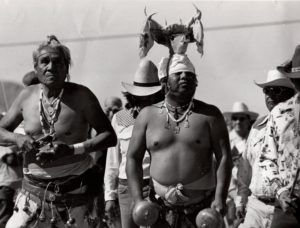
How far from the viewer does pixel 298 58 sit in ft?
22.0

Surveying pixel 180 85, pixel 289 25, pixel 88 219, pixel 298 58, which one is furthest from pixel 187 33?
pixel 289 25

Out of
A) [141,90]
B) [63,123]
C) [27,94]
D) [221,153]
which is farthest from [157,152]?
[141,90]

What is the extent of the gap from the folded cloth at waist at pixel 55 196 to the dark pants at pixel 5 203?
3.64 meters

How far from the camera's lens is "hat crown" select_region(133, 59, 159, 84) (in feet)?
31.0

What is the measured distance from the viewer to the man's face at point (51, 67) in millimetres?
7652

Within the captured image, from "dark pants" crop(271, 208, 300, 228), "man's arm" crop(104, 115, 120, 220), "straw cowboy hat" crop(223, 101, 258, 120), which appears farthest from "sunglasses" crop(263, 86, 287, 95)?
"straw cowboy hat" crop(223, 101, 258, 120)

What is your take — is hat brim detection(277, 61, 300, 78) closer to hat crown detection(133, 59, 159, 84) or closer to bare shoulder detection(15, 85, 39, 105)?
bare shoulder detection(15, 85, 39, 105)

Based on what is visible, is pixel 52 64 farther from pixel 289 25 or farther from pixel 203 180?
pixel 289 25

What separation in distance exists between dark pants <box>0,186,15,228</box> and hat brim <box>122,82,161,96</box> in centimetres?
284

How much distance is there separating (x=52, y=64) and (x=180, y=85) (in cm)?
120

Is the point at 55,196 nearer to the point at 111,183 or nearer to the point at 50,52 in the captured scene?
the point at 50,52

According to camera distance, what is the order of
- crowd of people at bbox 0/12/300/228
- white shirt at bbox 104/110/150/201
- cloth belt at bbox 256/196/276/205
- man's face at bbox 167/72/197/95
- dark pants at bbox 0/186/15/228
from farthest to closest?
dark pants at bbox 0/186/15/228 < white shirt at bbox 104/110/150/201 < cloth belt at bbox 256/196/276/205 < man's face at bbox 167/72/197/95 < crowd of people at bbox 0/12/300/228

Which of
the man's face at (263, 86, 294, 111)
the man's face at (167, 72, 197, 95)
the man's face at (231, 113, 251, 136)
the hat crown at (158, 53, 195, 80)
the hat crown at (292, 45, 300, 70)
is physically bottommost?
the man's face at (231, 113, 251, 136)

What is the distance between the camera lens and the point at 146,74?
31.2 feet
